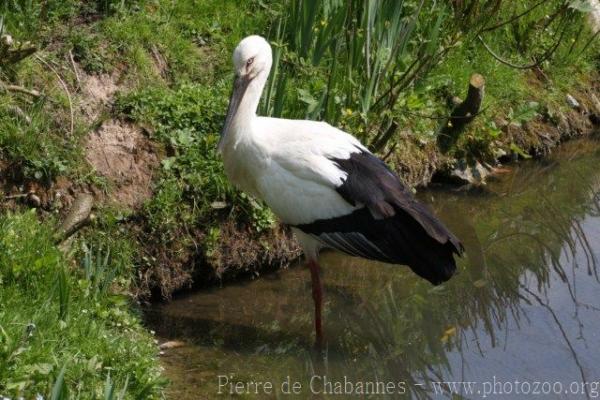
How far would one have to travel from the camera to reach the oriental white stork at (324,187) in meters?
5.41

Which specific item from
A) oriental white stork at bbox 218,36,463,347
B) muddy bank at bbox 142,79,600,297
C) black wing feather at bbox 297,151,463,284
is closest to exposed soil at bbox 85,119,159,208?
muddy bank at bbox 142,79,600,297

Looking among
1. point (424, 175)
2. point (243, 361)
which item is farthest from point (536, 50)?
point (243, 361)

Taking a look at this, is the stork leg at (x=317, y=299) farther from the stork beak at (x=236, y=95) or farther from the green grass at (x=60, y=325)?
the green grass at (x=60, y=325)

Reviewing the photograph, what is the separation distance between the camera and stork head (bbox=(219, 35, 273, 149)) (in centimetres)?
553

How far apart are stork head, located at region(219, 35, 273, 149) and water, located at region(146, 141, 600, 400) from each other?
1.08 m

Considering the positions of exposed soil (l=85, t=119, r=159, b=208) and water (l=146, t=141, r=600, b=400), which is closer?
water (l=146, t=141, r=600, b=400)

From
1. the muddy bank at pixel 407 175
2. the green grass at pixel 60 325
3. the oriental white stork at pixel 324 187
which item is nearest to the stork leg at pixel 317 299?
the oriental white stork at pixel 324 187

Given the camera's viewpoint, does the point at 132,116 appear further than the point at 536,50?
No

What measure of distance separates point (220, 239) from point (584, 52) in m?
5.17

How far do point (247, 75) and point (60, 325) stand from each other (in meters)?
1.92

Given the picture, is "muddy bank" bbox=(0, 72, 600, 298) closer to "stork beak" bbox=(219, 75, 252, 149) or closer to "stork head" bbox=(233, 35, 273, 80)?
"stork beak" bbox=(219, 75, 252, 149)

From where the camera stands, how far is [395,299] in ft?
20.4

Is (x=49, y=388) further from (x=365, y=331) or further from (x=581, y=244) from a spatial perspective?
(x=581, y=244)

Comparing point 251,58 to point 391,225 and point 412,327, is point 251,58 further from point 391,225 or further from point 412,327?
point 412,327
